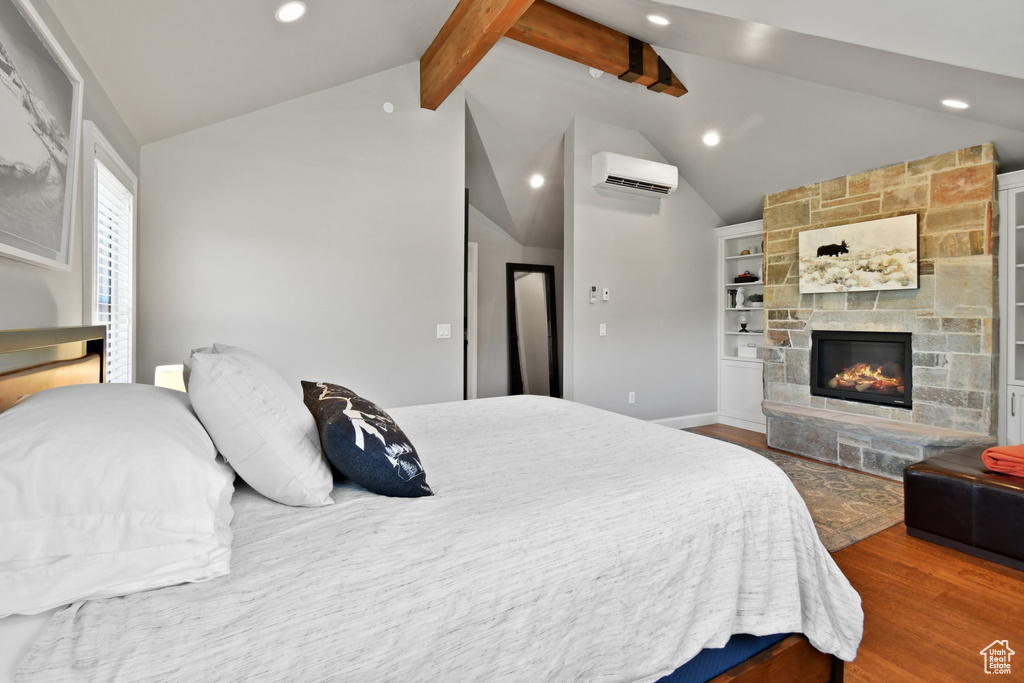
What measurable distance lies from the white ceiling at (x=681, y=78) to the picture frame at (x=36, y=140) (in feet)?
1.01

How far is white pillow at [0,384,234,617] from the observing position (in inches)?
28.7

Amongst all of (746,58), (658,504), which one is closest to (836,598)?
(658,504)

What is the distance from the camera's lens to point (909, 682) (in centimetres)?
158

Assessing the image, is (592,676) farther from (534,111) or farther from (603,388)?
(534,111)

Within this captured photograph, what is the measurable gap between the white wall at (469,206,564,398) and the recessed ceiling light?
3.13 metres

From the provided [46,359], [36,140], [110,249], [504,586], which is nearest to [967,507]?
[504,586]

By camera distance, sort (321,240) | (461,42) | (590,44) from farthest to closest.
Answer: (590,44)
(321,240)
(461,42)

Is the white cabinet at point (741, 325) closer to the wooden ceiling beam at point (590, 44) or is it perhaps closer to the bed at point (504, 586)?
the wooden ceiling beam at point (590, 44)

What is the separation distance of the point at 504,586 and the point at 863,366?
438cm

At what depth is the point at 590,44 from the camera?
140 inches

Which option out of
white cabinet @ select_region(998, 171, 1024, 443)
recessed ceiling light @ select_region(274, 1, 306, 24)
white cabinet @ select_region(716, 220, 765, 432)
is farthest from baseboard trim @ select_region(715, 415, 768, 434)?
recessed ceiling light @ select_region(274, 1, 306, 24)

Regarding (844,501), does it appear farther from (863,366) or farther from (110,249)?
(110,249)

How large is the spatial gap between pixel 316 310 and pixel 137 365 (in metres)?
1.01

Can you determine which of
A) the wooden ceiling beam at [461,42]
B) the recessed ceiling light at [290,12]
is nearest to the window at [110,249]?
the recessed ceiling light at [290,12]
